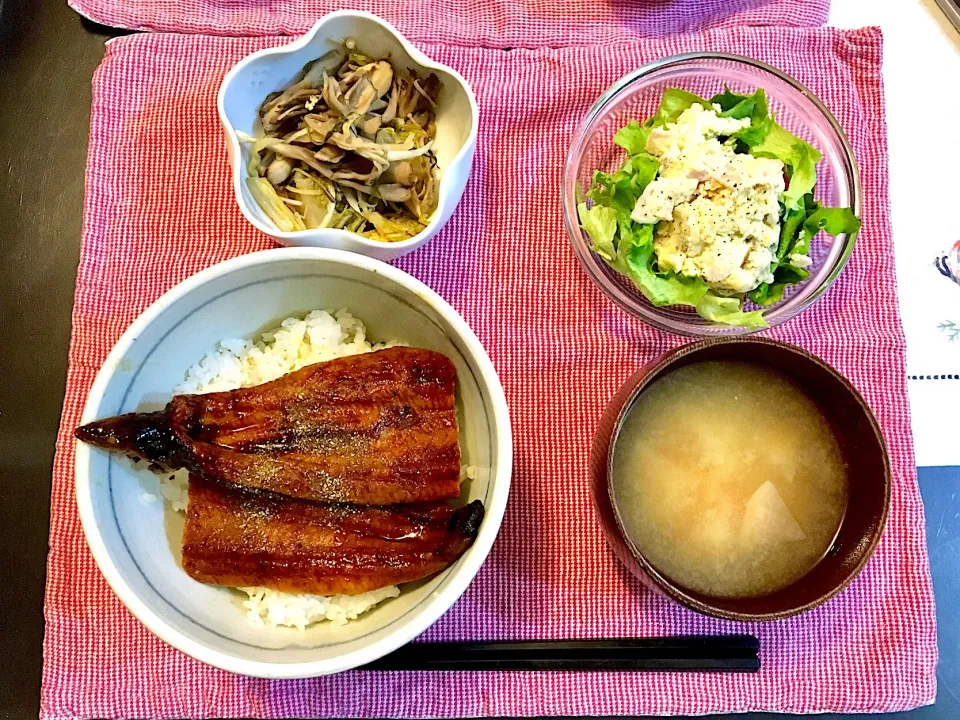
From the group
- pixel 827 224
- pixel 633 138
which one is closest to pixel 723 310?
pixel 827 224

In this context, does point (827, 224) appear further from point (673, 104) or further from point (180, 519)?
point (180, 519)

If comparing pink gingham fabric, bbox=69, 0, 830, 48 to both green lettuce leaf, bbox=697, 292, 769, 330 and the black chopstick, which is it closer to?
green lettuce leaf, bbox=697, 292, 769, 330

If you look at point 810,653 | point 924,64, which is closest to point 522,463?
point 810,653

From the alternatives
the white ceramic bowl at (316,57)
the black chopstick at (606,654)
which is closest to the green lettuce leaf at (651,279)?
the white ceramic bowl at (316,57)

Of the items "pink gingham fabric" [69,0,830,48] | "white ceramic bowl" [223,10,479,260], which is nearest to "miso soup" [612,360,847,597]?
"white ceramic bowl" [223,10,479,260]

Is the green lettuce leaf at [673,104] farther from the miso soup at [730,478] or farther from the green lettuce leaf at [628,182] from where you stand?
the miso soup at [730,478]
